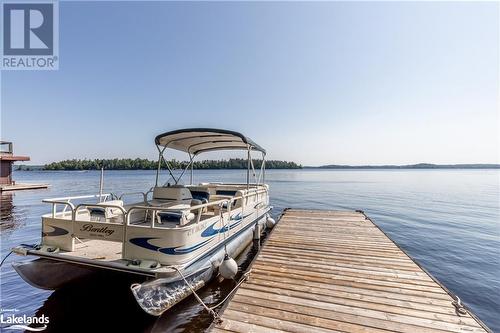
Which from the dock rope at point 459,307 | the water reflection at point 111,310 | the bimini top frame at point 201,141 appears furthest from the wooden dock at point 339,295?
the bimini top frame at point 201,141

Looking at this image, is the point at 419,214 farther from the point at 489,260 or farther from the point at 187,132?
the point at 187,132

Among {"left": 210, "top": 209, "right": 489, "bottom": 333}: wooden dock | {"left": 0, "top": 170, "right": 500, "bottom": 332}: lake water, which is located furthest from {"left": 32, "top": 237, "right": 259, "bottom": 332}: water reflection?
{"left": 210, "top": 209, "right": 489, "bottom": 333}: wooden dock

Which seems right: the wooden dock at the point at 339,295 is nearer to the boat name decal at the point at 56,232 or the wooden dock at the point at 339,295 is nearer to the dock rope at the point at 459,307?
the dock rope at the point at 459,307

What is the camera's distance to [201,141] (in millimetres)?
8438

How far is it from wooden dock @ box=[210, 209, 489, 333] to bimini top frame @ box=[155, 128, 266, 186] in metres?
3.19

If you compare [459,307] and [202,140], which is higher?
[202,140]

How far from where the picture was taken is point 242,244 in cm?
805

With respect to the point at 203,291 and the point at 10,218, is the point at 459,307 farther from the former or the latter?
the point at 10,218

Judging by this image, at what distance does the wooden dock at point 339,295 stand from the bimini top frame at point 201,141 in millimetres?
3193

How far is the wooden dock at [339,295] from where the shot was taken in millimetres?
3291

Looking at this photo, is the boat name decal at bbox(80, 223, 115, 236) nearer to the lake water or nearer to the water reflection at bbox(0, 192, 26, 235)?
the lake water

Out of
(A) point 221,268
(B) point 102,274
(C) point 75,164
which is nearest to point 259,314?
(A) point 221,268

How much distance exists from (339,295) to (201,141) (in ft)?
20.3

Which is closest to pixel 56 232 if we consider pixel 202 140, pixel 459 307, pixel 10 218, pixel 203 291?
pixel 203 291
